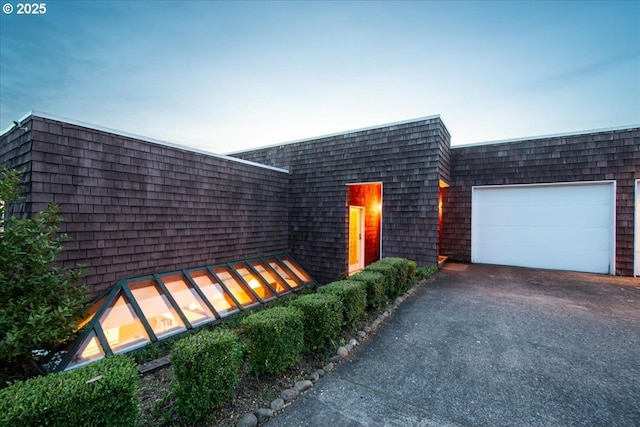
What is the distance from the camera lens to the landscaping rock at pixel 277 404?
90.4 inches

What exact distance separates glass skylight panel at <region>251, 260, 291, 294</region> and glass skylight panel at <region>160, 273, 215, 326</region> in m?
1.93

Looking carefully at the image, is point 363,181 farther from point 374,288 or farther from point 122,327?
point 122,327

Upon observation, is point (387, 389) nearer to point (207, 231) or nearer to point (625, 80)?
point (207, 231)

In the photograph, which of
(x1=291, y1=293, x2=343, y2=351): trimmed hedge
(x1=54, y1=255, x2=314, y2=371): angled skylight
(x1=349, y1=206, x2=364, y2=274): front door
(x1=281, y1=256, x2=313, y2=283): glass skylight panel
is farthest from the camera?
(x1=349, y1=206, x2=364, y2=274): front door

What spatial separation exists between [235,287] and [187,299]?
1223mm

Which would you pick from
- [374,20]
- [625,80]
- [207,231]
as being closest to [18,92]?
[207,231]

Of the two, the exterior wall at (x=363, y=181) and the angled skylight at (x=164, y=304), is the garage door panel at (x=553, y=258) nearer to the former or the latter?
the exterior wall at (x=363, y=181)

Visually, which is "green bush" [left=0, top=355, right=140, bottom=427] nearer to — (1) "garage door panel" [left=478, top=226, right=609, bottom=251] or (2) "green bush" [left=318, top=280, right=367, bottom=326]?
(2) "green bush" [left=318, top=280, right=367, bottom=326]

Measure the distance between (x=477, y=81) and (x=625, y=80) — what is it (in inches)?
189

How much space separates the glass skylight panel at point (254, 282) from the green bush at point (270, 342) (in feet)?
12.2

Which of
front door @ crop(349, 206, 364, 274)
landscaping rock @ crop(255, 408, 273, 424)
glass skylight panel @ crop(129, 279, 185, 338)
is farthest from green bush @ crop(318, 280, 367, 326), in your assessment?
front door @ crop(349, 206, 364, 274)

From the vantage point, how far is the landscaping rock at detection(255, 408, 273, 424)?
7.15 feet

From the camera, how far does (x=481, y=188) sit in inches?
328

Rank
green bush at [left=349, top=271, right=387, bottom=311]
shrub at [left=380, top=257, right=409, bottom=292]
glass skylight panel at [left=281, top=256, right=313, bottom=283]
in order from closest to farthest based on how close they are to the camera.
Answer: green bush at [left=349, top=271, right=387, bottom=311] < shrub at [left=380, top=257, right=409, bottom=292] < glass skylight panel at [left=281, top=256, right=313, bottom=283]
